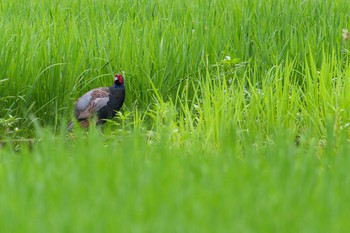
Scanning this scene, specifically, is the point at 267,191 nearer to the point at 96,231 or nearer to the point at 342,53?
the point at 96,231

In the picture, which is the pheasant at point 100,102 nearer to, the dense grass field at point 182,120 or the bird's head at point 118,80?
the bird's head at point 118,80

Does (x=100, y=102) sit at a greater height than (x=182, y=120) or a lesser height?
lesser

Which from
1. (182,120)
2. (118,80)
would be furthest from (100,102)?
(182,120)

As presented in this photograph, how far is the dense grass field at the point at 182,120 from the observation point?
2.07m

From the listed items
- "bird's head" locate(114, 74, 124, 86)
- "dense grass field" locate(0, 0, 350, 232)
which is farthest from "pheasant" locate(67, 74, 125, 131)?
"dense grass field" locate(0, 0, 350, 232)

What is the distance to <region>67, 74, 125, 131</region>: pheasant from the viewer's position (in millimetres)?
5016

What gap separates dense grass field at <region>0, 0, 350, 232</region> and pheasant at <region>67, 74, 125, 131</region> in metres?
0.14

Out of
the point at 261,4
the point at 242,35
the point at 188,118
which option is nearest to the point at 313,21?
the point at 261,4

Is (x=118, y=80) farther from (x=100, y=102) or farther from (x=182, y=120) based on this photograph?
(x=182, y=120)

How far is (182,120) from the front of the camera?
437 cm

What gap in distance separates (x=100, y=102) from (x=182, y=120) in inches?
31.7

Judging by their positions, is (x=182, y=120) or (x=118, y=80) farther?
(x=118, y=80)

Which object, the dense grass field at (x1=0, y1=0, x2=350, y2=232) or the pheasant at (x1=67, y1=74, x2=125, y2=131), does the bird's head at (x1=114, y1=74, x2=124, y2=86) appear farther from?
the dense grass field at (x1=0, y1=0, x2=350, y2=232)

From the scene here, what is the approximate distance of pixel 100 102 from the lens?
16.4 feet
